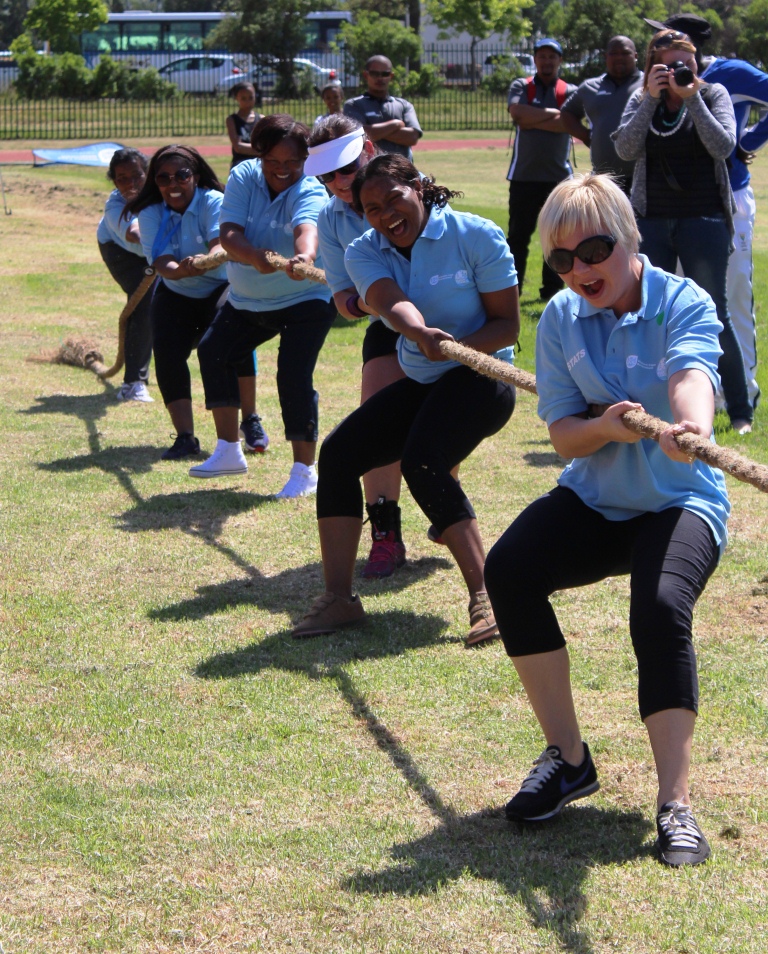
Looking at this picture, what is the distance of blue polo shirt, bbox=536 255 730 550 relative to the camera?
331cm

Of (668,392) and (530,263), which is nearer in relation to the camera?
(668,392)

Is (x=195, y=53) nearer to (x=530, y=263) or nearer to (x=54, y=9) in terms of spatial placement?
(x=54, y=9)

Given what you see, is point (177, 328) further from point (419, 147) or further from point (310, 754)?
point (419, 147)

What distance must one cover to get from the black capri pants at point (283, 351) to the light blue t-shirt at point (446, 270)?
5.75 ft

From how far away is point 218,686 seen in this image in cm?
438

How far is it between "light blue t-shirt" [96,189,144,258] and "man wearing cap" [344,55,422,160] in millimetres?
2734

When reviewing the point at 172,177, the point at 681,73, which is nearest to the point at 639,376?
the point at 681,73

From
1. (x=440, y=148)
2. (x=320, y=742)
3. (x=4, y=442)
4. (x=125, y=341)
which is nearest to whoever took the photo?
(x=320, y=742)

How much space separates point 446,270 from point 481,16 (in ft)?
158

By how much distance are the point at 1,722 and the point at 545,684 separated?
1.83 metres

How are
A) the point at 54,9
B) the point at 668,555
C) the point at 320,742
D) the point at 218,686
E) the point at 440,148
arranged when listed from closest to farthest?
the point at 668,555 < the point at 320,742 < the point at 218,686 < the point at 440,148 < the point at 54,9

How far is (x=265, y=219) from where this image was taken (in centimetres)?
658

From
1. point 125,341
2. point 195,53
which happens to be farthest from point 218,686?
point 195,53

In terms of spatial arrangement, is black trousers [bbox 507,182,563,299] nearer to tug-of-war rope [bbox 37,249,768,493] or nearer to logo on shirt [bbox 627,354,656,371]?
tug-of-war rope [bbox 37,249,768,493]
